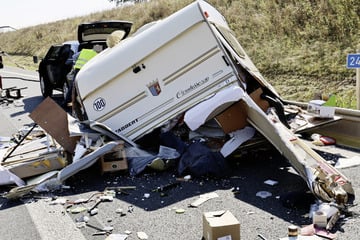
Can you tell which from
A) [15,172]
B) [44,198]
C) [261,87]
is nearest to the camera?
[44,198]

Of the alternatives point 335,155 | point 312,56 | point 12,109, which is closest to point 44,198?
point 335,155

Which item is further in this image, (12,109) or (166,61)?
(12,109)

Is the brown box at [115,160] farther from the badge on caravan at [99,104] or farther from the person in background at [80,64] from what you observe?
the person in background at [80,64]

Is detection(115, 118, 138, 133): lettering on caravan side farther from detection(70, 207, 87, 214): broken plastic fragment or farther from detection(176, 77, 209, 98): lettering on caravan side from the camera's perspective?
detection(70, 207, 87, 214): broken plastic fragment

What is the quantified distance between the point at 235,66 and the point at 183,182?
6.69ft

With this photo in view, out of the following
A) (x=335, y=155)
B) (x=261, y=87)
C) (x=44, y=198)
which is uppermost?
(x=261, y=87)

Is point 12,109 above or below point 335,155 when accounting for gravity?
above

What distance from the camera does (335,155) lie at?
6.59 metres

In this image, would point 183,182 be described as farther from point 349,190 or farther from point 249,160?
point 349,190

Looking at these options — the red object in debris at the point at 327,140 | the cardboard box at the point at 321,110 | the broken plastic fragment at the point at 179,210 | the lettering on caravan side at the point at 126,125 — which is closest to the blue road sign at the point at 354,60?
the cardboard box at the point at 321,110

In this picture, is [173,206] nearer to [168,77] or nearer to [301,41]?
[168,77]

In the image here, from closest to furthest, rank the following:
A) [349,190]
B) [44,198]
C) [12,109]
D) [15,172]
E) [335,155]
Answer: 1. [349,190]
2. [44,198]
3. [15,172]
4. [335,155]
5. [12,109]

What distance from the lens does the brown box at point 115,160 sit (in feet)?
20.7

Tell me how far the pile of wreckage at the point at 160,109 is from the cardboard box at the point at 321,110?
0.04m
